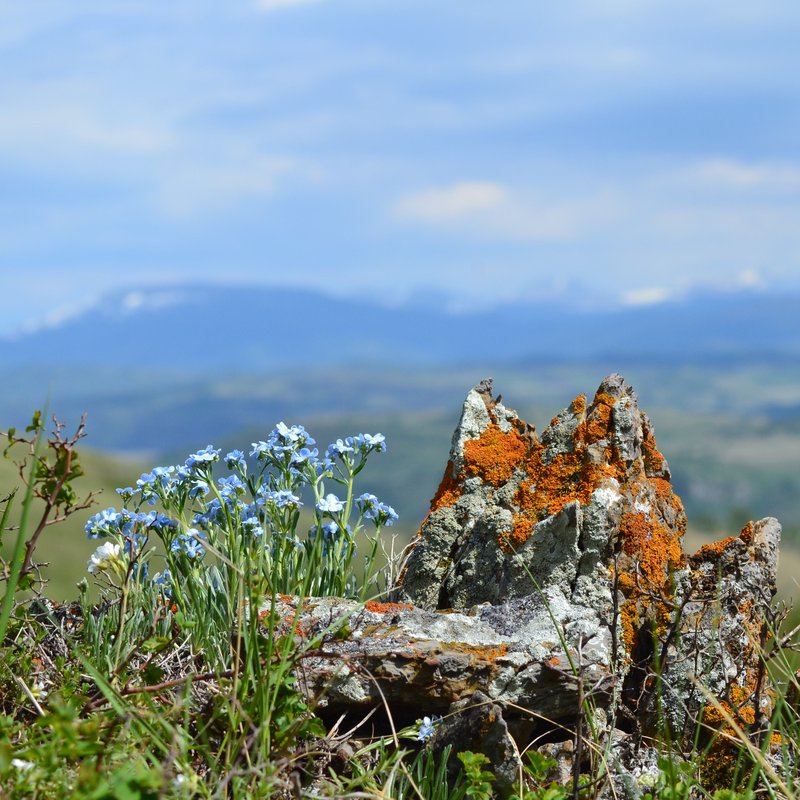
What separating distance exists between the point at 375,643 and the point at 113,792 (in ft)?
7.52

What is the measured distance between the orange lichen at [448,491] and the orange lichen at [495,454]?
15 centimetres

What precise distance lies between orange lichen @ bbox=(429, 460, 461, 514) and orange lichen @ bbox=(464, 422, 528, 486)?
15cm

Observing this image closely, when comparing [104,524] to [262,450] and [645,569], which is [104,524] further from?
[645,569]

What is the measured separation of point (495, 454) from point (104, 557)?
300cm

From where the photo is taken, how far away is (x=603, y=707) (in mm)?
5398

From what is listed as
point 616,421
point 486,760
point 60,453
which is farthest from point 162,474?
point 616,421

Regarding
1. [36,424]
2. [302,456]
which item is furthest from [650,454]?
[36,424]

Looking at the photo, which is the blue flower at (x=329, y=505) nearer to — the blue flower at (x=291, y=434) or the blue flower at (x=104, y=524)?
the blue flower at (x=291, y=434)


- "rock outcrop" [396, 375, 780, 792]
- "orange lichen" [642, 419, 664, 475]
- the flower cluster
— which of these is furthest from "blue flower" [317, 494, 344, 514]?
"orange lichen" [642, 419, 664, 475]

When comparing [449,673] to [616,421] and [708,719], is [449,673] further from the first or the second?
[616,421]

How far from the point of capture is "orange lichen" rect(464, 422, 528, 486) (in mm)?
7098

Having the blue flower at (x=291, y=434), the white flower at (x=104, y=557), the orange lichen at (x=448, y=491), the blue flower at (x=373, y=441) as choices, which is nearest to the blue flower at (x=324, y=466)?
the blue flower at (x=291, y=434)

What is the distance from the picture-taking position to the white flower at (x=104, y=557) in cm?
618

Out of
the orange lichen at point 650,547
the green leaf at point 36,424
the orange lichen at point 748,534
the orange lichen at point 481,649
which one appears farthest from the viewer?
the orange lichen at point 748,534
